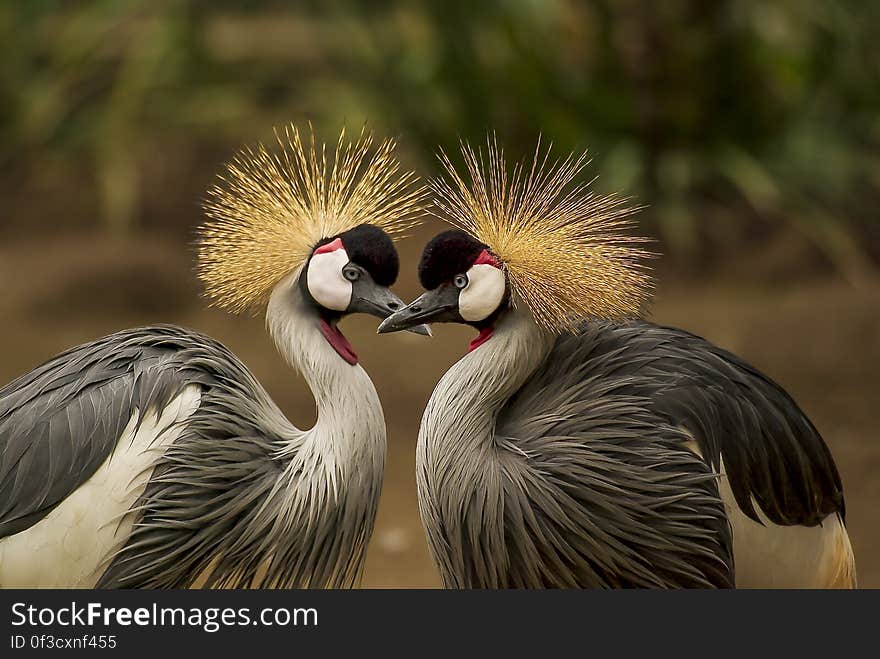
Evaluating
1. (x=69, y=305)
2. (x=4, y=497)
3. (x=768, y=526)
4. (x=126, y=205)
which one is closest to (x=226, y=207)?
(x=4, y=497)

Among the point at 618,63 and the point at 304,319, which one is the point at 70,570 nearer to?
the point at 304,319

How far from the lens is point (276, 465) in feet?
6.85

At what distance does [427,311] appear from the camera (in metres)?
2.03

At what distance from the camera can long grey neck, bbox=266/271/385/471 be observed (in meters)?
2.06

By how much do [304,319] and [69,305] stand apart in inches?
103

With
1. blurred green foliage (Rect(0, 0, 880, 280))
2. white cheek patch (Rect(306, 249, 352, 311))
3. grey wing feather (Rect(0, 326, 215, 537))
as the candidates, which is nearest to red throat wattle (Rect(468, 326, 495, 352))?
white cheek patch (Rect(306, 249, 352, 311))

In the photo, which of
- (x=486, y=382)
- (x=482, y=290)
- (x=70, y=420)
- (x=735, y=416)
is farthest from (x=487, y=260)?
(x=70, y=420)

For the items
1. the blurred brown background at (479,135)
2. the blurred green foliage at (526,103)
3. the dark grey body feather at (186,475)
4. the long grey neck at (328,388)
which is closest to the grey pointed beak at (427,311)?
the long grey neck at (328,388)

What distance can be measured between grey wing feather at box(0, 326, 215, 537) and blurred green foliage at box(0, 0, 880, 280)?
2.74 meters

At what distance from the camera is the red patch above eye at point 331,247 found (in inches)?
81.4

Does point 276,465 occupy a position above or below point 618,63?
below

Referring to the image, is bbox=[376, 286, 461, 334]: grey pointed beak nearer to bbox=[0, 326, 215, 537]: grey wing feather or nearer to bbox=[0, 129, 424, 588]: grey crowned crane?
bbox=[0, 129, 424, 588]: grey crowned crane

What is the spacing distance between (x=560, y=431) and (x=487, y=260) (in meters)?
0.29

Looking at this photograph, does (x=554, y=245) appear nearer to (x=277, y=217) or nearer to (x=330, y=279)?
(x=330, y=279)
